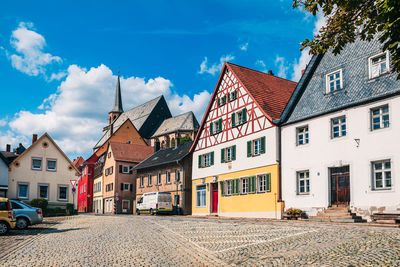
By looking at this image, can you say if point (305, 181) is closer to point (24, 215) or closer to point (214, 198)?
point (214, 198)

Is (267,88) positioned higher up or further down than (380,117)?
higher up

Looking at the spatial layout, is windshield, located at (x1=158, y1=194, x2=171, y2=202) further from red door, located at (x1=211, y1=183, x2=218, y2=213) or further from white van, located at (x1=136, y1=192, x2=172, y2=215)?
red door, located at (x1=211, y1=183, x2=218, y2=213)

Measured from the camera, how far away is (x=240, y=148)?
34125 mm

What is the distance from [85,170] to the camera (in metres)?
79.4

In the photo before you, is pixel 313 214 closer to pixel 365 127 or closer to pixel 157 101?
pixel 365 127

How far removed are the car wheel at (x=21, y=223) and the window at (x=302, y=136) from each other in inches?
632

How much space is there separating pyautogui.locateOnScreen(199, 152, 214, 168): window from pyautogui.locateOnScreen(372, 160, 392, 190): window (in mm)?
17335

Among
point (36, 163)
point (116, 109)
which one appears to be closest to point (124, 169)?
point (36, 163)

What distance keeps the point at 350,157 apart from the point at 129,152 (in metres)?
43.0

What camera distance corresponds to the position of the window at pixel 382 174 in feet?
72.0

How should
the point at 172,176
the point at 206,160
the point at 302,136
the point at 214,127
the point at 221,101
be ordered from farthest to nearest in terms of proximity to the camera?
the point at 172,176
the point at 206,160
the point at 214,127
the point at 221,101
the point at 302,136

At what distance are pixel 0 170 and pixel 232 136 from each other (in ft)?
77.0

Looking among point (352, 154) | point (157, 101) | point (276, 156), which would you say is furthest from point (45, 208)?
point (157, 101)

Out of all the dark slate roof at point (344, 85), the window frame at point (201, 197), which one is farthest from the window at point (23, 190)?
the dark slate roof at point (344, 85)
